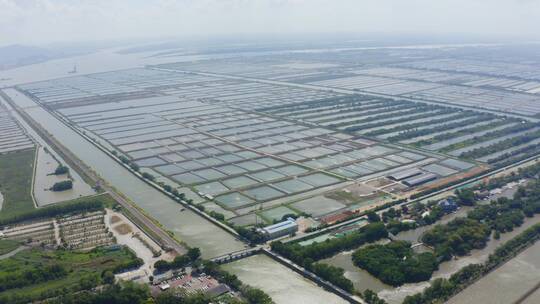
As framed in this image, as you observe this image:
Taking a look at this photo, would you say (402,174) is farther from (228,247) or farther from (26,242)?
(26,242)

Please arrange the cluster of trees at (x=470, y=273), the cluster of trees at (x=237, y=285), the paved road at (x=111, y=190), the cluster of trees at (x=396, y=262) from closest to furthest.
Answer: the cluster of trees at (x=237, y=285)
the cluster of trees at (x=470, y=273)
the cluster of trees at (x=396, y=262)
the paved road at (x=111, y=190)

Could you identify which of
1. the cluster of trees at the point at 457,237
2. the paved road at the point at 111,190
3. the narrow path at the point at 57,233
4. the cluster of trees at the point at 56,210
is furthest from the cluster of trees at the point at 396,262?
the cluster of trees at the point at 56,210

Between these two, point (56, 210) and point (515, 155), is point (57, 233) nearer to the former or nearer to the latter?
point (56, 210)

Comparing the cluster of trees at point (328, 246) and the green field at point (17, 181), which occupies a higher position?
the cluster of trees at point (328, 246)

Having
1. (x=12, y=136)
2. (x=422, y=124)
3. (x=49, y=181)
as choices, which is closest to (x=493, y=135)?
(x=422, y=124)

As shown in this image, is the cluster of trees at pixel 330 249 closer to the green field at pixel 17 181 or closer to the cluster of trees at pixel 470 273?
the cluster of trees at pixel 470 273
